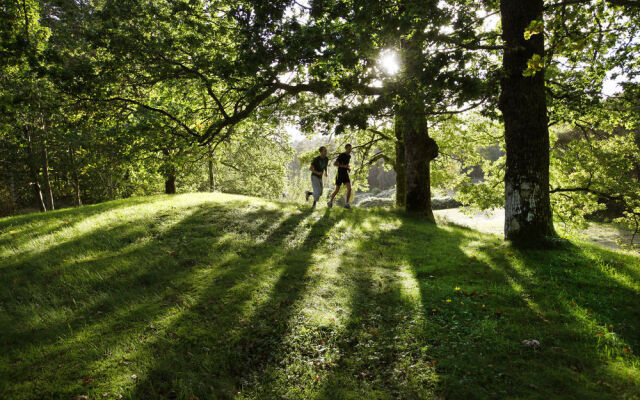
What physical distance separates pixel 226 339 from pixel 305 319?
4.02 feet

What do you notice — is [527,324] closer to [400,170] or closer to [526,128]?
[526,128]

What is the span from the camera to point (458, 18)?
687 centimetres

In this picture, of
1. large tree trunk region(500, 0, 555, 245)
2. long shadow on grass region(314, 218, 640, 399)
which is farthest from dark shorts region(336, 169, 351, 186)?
large tree trunk region(500, 0, 555, 245)

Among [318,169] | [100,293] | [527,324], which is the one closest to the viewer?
[527,324]

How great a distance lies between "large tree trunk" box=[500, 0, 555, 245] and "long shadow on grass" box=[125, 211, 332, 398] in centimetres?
550

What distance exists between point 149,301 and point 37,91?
793cm

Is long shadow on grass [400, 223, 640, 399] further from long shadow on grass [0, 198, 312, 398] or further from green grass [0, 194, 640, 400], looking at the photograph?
long shadow on grass [0, 198, 312, 398]

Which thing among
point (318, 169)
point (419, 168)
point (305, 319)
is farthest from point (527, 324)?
point (318, 169)

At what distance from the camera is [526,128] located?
707 cm

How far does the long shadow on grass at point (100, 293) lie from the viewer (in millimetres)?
3735

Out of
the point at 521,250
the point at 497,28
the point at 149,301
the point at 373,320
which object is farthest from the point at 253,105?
the point at 497,28

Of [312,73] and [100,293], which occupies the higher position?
[312,73]

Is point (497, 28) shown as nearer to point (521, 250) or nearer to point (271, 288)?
point (521, 250)

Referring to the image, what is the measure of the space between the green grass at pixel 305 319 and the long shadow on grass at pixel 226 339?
0.07ft
